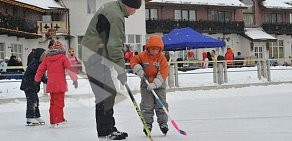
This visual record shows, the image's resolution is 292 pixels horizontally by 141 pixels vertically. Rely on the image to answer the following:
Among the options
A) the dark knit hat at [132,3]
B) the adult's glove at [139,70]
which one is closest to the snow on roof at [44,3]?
the adult's glove at [139,70]

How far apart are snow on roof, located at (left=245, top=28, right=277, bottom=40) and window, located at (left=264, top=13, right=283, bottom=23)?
164cm

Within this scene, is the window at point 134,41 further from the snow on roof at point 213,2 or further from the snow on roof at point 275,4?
the snow on roof at point 275,4

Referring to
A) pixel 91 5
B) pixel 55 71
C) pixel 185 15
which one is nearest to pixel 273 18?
pixel 185 15

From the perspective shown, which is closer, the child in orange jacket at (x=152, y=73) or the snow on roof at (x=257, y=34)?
the child in orange jacket at (x=152, y=73)

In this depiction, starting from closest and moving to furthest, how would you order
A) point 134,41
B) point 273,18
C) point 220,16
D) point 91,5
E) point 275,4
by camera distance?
point 91,5, point 134,41, point 220,16, point 275,4, point 273,18

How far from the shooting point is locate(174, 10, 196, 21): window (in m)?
43.4

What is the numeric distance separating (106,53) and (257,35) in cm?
4329

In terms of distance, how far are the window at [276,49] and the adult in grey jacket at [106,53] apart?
45.6 metres

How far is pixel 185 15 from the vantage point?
44094 millimetres

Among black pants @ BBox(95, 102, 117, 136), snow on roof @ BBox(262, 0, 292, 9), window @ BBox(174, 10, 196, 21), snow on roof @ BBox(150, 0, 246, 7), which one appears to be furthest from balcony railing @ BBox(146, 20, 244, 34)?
black pants @ BBox(95, 102, 117, 136)

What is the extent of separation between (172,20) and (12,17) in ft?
49.6

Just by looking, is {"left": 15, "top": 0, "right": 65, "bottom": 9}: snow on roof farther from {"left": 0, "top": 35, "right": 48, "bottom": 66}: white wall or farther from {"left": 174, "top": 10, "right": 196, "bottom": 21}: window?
{"left": 174, "top": 10, "right": 196, "bottom": 21}: window

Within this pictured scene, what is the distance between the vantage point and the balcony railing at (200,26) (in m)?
40.9

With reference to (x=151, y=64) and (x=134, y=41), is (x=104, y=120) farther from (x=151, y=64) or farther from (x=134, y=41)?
(x=134, y=41)
